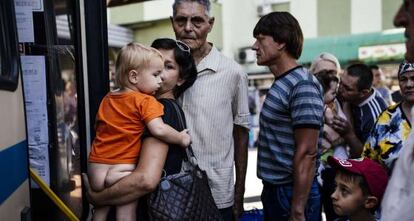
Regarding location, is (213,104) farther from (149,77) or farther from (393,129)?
(393,129)

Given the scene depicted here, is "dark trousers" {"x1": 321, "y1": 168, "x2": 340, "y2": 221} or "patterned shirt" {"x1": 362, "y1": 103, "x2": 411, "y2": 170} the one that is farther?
"dark trousers" {"x1": 321, "y1": 168, "x2": 340, "y2": 221}

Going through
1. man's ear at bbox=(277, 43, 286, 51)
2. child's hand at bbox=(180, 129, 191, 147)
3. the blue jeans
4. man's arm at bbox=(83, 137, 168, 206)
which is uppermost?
man's ear at bbox=(277, 43, 286, 51)

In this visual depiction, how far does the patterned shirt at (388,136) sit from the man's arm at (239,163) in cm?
74

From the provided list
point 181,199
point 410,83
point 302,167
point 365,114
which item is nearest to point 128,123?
point 181,199

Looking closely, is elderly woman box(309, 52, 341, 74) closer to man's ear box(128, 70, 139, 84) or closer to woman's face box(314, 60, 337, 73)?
woman's face box(314, 60, 337, 73)

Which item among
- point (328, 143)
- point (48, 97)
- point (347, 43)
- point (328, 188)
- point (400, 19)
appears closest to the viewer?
point (400, 19)

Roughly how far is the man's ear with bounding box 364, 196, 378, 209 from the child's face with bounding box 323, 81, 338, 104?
1585mm

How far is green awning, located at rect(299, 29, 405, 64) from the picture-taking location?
15.8m

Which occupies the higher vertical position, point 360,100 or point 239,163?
point 360,100

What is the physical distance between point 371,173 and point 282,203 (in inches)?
18.5

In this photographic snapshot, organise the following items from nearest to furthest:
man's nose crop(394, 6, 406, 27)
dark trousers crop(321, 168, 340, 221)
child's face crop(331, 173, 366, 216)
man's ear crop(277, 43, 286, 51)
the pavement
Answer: man's nose crop(394, 6, 406, 27) < child's face crop(331, 173, 366, 216) < man's ear crop(277, 43, 286, 51) < dark trousers crop(321, 168, 340, 221) < the pavement

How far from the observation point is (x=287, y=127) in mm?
2391

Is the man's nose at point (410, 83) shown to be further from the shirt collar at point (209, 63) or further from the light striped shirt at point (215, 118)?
the shirt collar at point (209, 63)

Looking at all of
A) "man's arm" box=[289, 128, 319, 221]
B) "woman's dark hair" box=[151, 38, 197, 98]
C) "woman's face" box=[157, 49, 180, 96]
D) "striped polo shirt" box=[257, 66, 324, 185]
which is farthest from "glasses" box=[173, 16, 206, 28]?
"man's arm" box=[289, 128, 319, 221]
